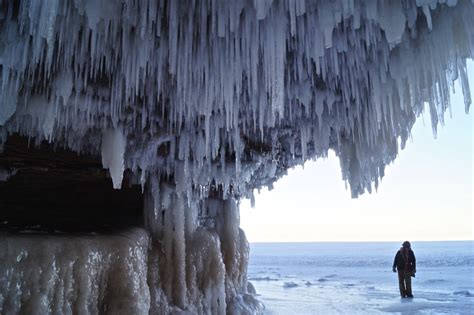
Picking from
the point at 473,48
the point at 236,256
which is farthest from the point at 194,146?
the point at 236,256

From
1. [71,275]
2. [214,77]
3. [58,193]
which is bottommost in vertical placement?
[71,275]

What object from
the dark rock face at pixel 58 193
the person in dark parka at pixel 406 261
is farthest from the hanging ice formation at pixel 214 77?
the person in dark parka at pixel 406 261

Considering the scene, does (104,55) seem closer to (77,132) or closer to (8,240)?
(77,132)

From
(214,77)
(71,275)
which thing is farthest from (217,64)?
(71,275)

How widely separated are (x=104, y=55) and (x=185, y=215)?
4674mm

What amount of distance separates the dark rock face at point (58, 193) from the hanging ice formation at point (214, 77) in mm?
521

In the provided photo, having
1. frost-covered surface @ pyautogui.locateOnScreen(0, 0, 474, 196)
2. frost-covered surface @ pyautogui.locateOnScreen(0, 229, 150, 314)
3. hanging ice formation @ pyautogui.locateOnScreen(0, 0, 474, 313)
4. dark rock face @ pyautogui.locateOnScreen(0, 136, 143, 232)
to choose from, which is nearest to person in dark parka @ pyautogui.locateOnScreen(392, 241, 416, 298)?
hanging ice formation @ pyautogui.locateOnScreen(0, 0, 474, 313)

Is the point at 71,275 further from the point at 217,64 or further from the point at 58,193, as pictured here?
the point at 217,64

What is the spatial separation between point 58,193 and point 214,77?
3935 mm

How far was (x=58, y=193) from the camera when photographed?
5.79 meters

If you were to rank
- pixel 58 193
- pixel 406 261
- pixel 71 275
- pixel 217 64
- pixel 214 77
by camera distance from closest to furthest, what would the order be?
pixel 217 64 < pixel 214 77 < pixel 71 275 < pixel 58 193 < pixel 406 261

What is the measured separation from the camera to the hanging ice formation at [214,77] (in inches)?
97.6

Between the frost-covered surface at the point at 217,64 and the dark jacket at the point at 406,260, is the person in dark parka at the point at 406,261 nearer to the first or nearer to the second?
the dark jacket at the point at 406,260

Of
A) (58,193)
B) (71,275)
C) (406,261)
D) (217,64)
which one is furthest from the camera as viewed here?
(406,261)
